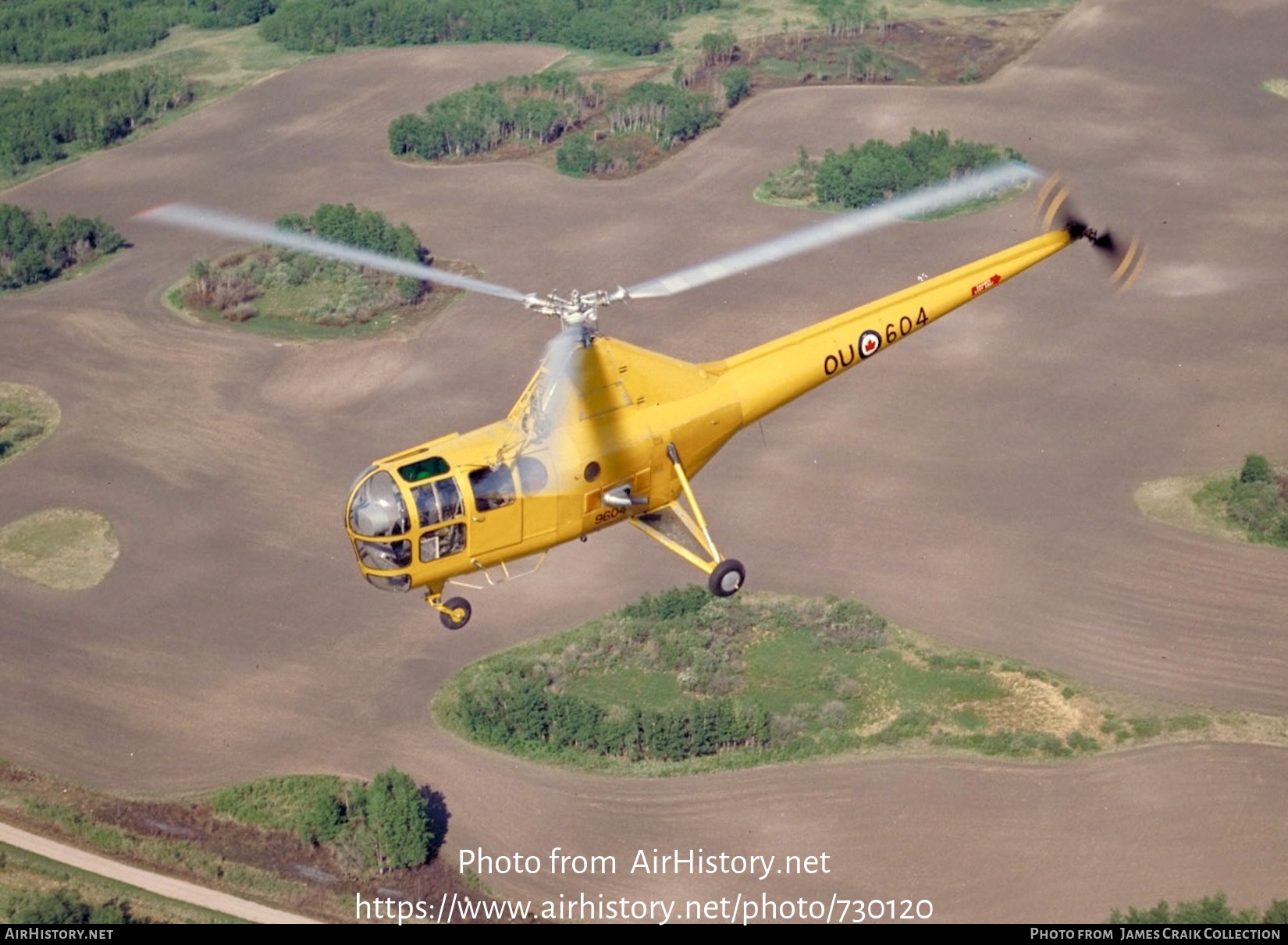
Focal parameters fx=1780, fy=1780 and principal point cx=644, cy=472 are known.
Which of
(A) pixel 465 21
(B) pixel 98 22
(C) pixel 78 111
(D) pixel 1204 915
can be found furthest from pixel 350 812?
(B) pixel 98 22

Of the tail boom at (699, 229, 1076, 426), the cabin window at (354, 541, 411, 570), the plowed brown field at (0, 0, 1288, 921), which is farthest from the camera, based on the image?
the plowed brown field at (0, 0, 1288, 921)

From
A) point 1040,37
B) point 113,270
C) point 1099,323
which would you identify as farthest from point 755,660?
point 1040,37

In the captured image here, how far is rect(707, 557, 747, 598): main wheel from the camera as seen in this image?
36.6m

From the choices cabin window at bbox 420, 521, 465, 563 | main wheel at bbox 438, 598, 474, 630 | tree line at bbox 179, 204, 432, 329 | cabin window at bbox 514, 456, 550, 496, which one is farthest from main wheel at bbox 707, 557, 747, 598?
tree line at bbox 179, 204, 432, 329

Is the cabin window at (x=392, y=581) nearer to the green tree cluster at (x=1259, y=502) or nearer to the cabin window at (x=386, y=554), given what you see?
the cabin window at (x=386, y=554)

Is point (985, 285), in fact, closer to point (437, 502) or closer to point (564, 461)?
point (564, 461)

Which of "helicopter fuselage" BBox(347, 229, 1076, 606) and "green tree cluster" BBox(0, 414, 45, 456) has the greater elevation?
"helicopter fuselage" BBox(347, 229, 1076, 606)

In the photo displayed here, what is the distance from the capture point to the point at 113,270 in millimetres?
77812

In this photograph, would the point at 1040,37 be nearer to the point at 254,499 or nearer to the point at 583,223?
the point at 583,223

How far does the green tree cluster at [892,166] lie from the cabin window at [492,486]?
47013 mm

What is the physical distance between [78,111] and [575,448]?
66.2 m

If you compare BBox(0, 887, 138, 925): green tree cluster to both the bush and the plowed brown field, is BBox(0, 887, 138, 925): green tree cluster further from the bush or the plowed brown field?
the bush

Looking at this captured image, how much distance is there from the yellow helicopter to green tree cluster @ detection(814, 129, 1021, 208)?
39754 millimetres

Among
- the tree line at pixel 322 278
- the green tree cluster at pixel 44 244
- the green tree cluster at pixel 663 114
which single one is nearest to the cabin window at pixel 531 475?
the tree line at pixel 322 278
